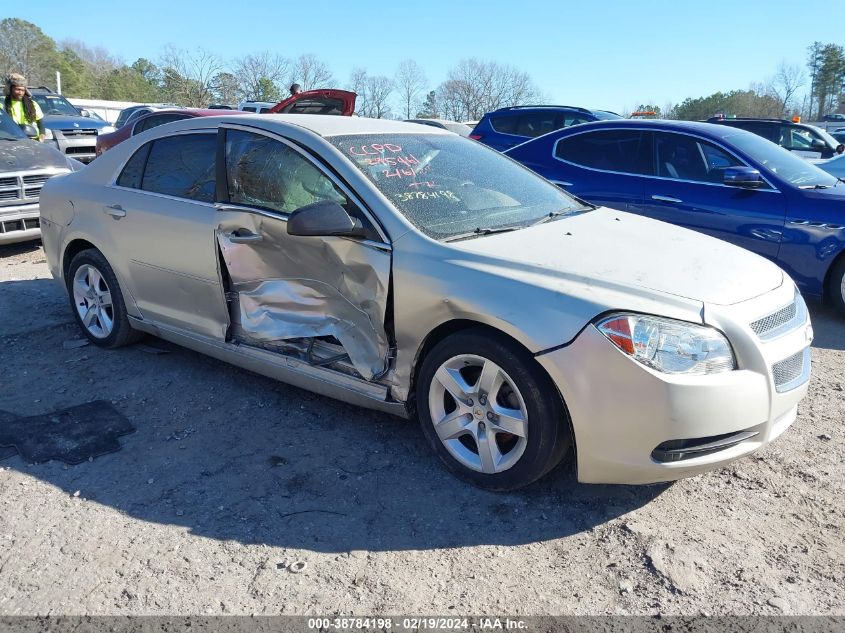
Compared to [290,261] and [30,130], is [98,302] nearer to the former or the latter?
[290,261]

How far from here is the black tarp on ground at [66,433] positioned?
3.52 m

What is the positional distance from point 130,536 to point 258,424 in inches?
41.8

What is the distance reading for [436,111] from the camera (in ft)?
149

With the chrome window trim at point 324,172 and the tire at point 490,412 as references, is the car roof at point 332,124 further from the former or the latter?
the tire at point 490,412

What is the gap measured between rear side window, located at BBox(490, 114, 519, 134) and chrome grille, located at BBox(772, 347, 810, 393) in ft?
28.0

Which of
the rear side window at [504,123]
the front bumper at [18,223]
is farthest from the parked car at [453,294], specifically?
the rear side window at [504,123]

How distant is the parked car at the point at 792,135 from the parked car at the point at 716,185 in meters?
6.59

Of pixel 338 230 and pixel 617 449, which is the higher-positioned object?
pixel 338 230

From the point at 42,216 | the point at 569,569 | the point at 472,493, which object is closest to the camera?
the point at 569,569

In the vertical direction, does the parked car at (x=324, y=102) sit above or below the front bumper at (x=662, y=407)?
above

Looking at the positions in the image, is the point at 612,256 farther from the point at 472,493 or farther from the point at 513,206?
the point at 472,493

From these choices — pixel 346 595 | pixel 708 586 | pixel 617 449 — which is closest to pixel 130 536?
pixel 346 595

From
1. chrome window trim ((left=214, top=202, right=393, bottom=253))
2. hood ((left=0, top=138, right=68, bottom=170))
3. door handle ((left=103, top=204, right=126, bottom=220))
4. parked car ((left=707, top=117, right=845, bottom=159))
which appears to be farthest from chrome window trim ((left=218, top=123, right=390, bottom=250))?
parked car ((left=707, top=117, right=845, bottom=159))

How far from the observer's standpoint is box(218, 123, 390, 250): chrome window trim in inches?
131
